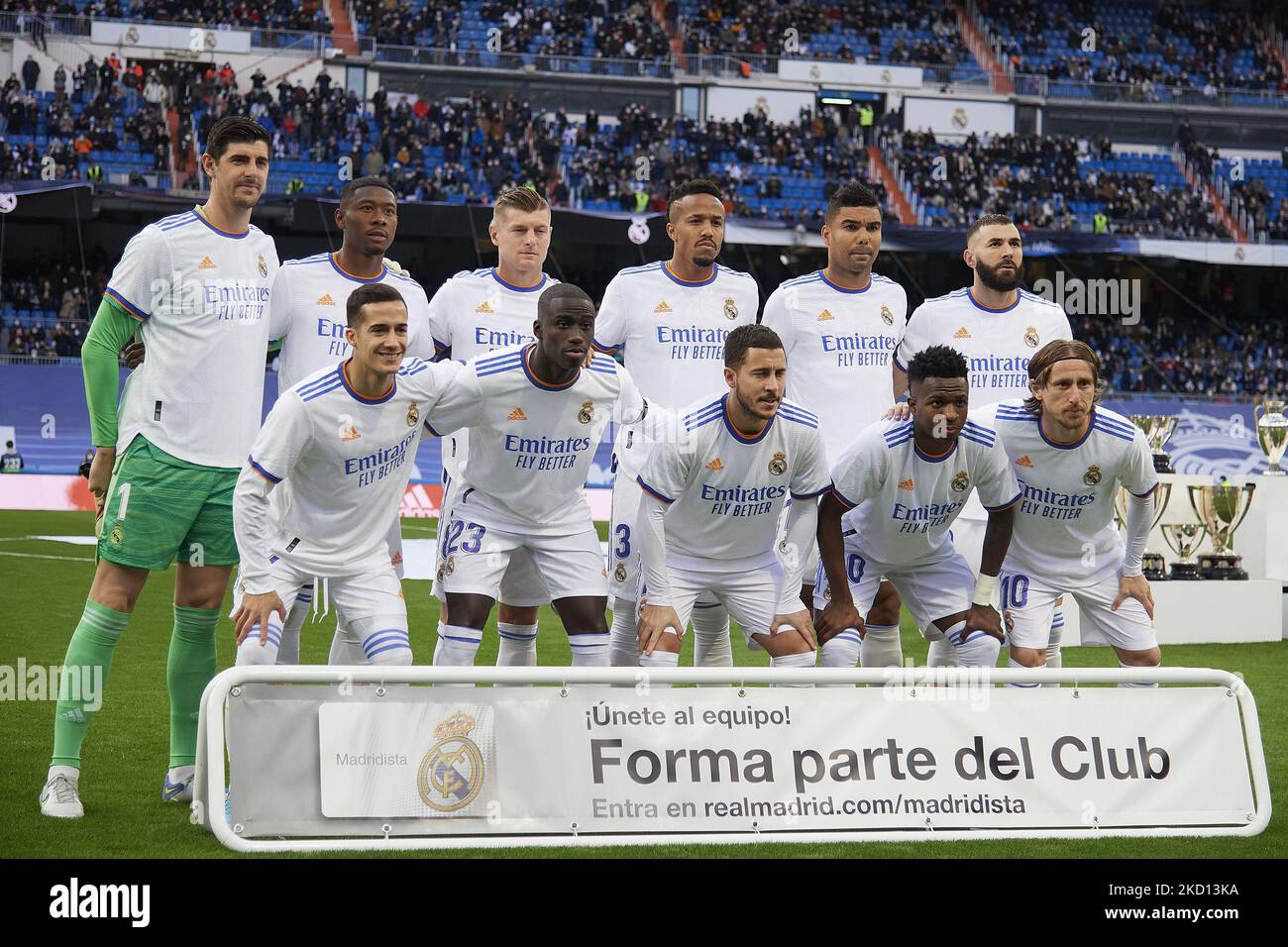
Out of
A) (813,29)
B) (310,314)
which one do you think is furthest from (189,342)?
(813,29)

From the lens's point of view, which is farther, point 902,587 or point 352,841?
point 902,587

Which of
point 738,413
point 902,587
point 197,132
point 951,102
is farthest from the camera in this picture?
A: point 951,102

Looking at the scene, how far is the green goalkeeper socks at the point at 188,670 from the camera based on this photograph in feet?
17.2

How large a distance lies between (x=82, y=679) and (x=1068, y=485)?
393cm

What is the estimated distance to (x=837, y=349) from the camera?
6523 mm

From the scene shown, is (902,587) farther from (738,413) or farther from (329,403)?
(329,403)

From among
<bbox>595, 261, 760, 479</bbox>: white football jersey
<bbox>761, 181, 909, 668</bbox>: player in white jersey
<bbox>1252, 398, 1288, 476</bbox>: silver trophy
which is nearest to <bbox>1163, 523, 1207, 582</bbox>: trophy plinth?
<bbox>1252, 398, 1288, 476</bbox>: silver trophy

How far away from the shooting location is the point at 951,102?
3566cm

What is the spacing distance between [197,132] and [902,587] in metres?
26.2

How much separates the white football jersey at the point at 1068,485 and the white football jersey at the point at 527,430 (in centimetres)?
161

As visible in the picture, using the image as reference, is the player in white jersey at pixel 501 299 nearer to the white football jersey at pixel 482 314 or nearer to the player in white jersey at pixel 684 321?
the white football jersey at pixel 482 314

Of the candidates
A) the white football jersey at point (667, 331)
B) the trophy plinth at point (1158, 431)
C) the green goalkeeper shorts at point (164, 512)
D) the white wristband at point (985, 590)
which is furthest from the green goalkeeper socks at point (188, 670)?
the trophy plinth at point (1158, 431)

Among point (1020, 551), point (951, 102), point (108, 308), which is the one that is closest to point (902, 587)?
point (1020, 551)

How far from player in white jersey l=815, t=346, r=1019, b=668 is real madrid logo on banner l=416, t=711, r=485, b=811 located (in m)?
1.86
